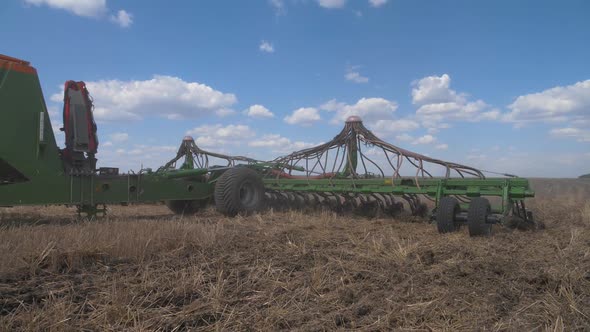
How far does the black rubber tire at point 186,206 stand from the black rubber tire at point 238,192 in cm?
125

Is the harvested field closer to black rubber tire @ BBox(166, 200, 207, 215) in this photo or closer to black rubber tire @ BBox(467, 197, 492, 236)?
black rubber tire @ BBox(467, 197, 492, 236)

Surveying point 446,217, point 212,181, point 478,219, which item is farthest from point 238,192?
point 478,219

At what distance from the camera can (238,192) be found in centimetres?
873

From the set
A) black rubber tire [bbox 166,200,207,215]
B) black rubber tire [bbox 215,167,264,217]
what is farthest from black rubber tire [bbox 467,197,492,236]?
black rubber tire [bbox 166,200,207,215]

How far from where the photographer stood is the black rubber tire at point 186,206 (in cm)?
984

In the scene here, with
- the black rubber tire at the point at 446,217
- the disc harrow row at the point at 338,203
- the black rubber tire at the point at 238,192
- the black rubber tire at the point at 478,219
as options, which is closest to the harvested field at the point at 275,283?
the black rubber tire at the point at 478,219

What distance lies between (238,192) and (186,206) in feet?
5.45

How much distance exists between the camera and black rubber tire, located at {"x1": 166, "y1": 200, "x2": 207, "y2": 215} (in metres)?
9.84

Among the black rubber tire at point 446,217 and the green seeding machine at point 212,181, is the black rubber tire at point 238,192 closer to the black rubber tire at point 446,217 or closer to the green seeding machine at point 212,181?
the green seeding machine at point 212,181

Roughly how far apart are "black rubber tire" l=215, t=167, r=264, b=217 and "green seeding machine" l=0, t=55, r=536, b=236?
0.02 m

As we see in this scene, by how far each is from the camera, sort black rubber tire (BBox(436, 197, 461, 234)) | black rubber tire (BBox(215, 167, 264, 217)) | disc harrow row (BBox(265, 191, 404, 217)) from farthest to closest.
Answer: disc harrow row (BBox(265, 191, 404, 217)) < black rubber tire (BBox(215, 167, 264, 217)) < black rubber tire (BBox(436, 197, 461, 234))

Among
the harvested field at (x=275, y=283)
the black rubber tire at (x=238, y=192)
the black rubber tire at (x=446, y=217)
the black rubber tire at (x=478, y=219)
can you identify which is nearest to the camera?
the harvested field at (x=275, y=283)

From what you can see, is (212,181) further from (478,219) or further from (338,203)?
(478,219)

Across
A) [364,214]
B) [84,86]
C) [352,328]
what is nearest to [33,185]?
[84,86]
